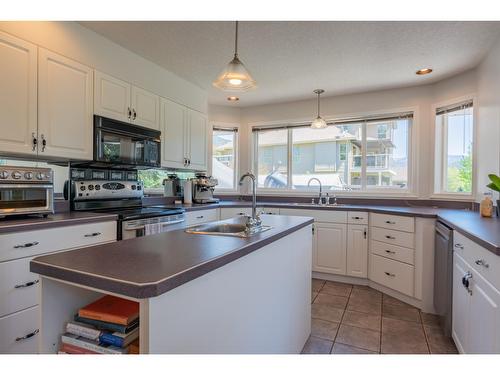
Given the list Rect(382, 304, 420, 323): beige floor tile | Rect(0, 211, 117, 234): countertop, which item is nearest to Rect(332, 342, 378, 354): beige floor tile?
Rect(382, 304, 420, 323): beige floor tile

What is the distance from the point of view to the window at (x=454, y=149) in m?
3.06

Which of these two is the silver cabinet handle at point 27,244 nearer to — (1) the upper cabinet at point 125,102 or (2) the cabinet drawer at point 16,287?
(2) the cabinet drawer at point 16,287

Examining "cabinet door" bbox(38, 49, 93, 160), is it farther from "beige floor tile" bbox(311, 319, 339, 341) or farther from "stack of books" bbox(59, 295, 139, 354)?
"beige floor tile" bbox(311, 319, 339, 341)

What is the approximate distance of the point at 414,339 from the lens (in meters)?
2.17

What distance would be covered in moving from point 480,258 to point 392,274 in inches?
62.9

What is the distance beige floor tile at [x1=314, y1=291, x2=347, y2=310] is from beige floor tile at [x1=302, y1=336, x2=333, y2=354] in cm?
68

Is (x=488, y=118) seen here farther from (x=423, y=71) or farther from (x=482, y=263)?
(x=482, y=263)

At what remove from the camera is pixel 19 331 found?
173 cm

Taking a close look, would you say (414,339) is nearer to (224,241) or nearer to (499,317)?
(499,317)

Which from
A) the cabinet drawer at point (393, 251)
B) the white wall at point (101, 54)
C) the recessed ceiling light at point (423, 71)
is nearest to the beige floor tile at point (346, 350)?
the cabinet drawer at point (393, 251)

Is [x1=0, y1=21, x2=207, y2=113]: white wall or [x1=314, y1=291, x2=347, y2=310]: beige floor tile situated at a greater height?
[x1=0, y1=21, x2=207, y2=113]: white wall

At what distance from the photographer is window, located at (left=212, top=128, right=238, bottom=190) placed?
4578 mm
